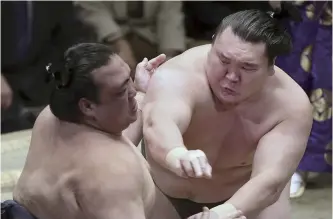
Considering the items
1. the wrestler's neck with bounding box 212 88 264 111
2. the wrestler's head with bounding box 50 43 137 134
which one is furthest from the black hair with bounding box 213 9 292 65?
the wrestler's head with bounding box 50 43 137 134

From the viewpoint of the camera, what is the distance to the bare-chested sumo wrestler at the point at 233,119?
4.99 feet

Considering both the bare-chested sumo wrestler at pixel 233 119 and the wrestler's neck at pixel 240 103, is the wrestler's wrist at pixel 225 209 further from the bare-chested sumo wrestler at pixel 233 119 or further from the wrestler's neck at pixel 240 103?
the wrestler's neck at pixel 240 103

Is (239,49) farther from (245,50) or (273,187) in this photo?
(273,187)

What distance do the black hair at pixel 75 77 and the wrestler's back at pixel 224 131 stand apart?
385mm

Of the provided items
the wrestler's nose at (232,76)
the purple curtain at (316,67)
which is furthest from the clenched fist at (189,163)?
the purple curtain at (316,67)

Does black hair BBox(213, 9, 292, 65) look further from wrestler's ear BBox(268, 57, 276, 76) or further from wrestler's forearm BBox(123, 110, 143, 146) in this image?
wrestler's forearm BBox(123, 110, 143, 146)

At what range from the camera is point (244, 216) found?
149 centimetres

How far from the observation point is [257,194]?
154 cm

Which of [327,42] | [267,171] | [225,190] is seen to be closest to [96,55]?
[267,171]

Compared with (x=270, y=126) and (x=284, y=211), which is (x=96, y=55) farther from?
(x=284, y=211)

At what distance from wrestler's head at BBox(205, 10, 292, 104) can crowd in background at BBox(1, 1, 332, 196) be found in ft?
3.41

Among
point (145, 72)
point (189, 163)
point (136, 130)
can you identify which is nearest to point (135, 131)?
point (136, 130)

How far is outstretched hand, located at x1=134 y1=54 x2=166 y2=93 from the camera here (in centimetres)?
172

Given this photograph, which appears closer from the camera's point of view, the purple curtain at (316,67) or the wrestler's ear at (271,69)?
the wrestler's ear at (271,69)
